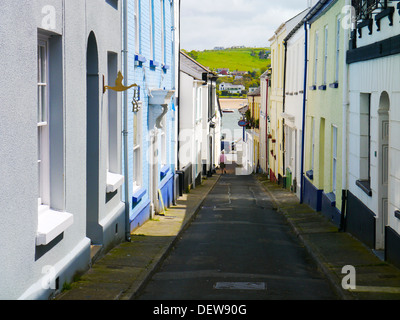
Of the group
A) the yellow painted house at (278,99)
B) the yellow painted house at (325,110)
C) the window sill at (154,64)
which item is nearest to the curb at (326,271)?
the yellow painted house at (325,110)

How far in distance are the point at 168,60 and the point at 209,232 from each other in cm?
717

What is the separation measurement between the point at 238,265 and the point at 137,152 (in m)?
4.44

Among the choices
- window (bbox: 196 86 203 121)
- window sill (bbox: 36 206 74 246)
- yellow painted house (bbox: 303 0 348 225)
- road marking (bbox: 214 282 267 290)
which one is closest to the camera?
window sill (bbox: 36 206 74 246)

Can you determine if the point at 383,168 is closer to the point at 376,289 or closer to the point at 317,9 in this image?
the point at 376,289

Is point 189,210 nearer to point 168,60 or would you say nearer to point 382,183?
point 168,60

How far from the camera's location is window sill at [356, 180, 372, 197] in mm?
12337

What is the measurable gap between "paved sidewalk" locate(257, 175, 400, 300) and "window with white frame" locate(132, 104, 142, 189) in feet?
12.7

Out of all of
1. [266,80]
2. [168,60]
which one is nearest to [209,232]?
[168,60]

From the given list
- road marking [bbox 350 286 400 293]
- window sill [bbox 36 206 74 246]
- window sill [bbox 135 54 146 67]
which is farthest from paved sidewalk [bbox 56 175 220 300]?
window sill [bbox 135 54 146 67]

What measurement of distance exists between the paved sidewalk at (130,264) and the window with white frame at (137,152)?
3.69ft

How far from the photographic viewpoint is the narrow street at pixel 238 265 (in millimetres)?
9227

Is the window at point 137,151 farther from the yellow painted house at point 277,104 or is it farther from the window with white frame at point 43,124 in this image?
the yellow painted house at point 277,104

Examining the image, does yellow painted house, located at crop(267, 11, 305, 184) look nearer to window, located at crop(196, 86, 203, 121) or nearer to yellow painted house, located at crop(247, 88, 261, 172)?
window, located at crop(196, 86, 203, 121)
